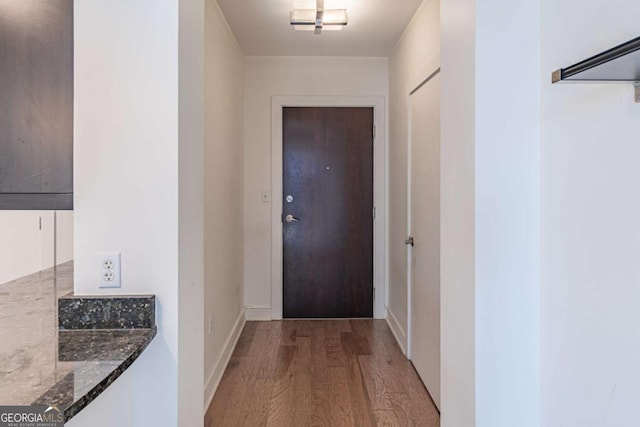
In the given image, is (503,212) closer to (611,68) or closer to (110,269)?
(611,68)

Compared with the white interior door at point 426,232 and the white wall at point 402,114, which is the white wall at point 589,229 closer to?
the white interior door at point 426,232

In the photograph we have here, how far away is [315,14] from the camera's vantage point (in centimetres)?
255

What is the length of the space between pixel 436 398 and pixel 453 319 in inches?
56.6

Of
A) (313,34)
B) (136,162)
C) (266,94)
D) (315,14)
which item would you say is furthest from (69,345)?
(266,94)

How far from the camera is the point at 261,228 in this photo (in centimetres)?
378

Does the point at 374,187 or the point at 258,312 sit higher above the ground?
the point at 374,187

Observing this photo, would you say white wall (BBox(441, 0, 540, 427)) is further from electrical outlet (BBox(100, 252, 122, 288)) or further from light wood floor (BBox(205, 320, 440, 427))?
light wood floor (BBox(205, 320, 440, 427))

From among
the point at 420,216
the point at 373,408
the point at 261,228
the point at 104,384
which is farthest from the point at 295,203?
the point at 104,384

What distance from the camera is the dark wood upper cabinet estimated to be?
1095 millimetres

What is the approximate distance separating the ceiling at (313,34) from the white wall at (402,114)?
0.13 meters

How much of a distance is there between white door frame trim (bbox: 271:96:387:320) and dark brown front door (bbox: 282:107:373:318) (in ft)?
0.17

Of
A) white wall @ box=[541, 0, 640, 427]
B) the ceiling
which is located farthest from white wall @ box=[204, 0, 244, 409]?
white wall @ box=[541, 0, 640, 427]

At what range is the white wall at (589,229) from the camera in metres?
0.80

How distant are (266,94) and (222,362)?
2359 mm
